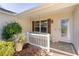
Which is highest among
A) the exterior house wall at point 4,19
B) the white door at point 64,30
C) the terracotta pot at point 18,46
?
the exterior house wall at point 4,19

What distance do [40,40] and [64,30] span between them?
11.2 ft

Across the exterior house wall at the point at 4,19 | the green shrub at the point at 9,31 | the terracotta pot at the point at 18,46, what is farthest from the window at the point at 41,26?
the terracotta pot at the point at 18,46

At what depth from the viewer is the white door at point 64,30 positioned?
10.8 metres

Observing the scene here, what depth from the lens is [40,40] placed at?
842 cm

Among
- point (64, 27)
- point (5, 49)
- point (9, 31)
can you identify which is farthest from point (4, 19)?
point (64, 27)

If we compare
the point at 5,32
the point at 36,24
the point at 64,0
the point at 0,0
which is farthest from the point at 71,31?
the point at 0,0

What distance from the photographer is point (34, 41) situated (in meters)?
9.19

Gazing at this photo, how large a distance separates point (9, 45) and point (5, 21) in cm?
298

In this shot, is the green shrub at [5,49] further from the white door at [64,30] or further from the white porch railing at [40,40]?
the white door at [64,30]

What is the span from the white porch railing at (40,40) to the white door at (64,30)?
2809 mm

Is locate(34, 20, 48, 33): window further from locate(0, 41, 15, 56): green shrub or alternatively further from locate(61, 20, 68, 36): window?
locate(0, 41, 15, 56): green shrub

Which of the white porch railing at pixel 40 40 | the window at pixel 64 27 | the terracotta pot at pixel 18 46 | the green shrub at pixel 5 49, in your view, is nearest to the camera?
the green shrub at pixel 5 49

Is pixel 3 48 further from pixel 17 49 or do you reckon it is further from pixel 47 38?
pixel 47 38

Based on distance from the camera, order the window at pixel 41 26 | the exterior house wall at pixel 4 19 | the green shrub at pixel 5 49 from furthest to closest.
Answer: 1. the window at pixel 41 26
2. the exterior house wall at pixel 4 19
3. the green shrub at pixel 5 49
